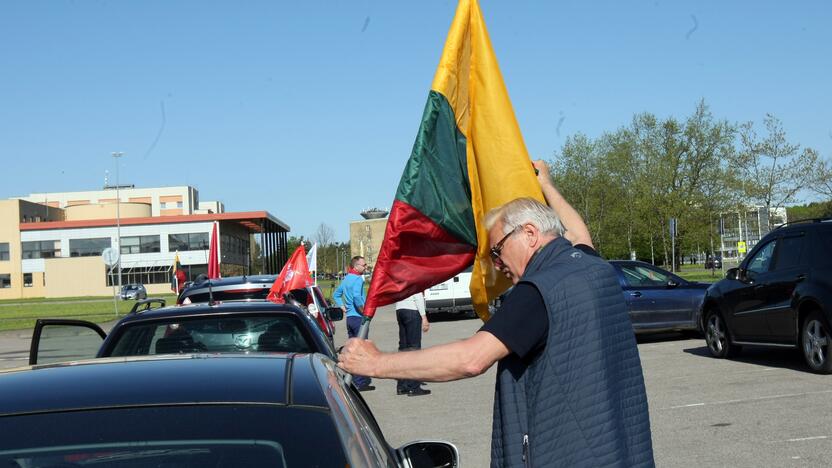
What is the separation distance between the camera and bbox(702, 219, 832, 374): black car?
1231 cm

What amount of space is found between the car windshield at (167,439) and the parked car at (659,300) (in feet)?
52.5

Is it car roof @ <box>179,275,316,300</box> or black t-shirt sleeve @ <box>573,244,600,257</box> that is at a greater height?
black t-shirt sleeve @ <box>573,244,600,257</box>

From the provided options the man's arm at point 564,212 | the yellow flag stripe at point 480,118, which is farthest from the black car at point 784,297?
the yellow flag stripe at point 480,118

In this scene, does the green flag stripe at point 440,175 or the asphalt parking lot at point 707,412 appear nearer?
the green flag stripe at point 440,175

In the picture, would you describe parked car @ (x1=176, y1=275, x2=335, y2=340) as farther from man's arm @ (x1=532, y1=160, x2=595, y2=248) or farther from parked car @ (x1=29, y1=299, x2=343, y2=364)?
man's arm @ (x1=532, y1=160, x2=595, y2=248)

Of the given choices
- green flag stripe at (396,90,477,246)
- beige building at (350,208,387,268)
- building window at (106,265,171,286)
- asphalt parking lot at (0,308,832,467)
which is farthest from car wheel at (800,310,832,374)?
beige building at (350,208,387,268)

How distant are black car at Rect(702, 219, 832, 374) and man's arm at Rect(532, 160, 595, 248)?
327 inches

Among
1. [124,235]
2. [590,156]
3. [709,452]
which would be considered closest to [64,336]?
[709,452]

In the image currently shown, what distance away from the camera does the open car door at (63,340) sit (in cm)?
628

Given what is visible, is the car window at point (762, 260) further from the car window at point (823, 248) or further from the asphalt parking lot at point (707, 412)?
the asphalt parking lot at point (707, 412)

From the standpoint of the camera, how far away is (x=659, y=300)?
18578 mm

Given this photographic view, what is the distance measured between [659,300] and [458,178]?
1455 centimetres

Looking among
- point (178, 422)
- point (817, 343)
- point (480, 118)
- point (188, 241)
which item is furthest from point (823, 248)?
point (188, 241)

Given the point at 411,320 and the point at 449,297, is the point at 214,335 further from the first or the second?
the point at 449,297
